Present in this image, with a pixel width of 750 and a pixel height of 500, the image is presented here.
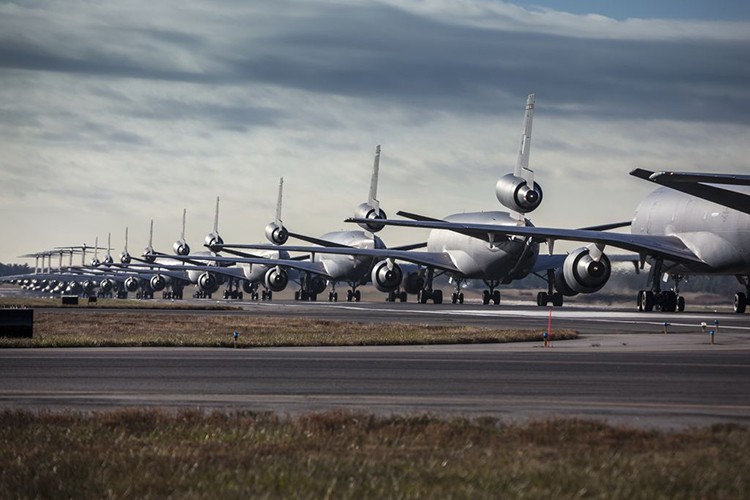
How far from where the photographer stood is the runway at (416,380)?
54.3 feet

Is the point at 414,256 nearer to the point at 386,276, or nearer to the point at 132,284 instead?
the point at 386,276

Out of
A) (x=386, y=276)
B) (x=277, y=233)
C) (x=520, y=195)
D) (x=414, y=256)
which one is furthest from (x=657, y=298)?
(x=277, y=233)

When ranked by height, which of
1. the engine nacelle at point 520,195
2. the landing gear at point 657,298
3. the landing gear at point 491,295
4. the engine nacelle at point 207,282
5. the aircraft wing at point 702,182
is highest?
the engine nacelle at point 520,195

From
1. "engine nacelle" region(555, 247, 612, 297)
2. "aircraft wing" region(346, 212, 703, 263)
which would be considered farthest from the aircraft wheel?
"engine nacelle" region(555, 247, 612, 297)

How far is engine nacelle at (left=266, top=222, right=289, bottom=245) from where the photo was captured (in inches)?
4840

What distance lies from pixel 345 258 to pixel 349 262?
0.65m

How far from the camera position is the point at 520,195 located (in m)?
69.4

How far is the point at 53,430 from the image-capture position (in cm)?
1365

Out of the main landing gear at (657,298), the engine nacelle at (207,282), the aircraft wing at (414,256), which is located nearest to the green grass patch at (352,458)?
the main landing gear at (657,298)

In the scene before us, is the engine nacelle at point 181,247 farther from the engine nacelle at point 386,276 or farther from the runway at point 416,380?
the runway at point 416,380

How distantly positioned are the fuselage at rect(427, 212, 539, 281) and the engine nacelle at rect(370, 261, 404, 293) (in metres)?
4.57

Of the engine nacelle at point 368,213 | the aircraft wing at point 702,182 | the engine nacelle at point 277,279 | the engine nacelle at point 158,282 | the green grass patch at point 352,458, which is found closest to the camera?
the green grass patch at point 352,458

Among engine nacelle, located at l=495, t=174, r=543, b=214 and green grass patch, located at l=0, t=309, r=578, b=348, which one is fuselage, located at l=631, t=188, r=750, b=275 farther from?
green grass patch, located at l=0, t=309, r=578, b=348

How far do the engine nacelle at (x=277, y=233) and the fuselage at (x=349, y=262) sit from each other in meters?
5.19
